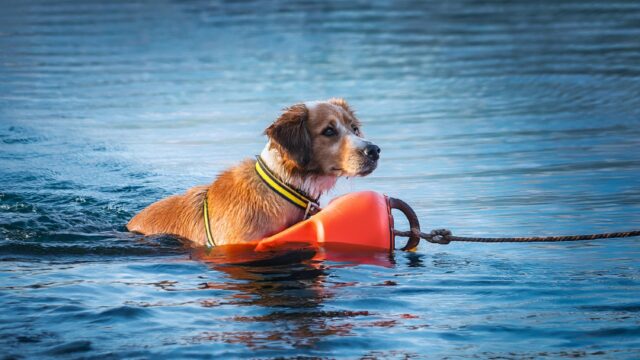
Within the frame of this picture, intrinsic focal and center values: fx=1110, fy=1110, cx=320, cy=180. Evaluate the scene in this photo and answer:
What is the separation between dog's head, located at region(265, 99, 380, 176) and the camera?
32.1ft

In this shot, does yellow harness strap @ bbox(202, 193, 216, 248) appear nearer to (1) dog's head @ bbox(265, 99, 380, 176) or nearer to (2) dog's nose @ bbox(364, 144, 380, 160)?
(1) dog's head @ bbox(265, 99, 380, 176)

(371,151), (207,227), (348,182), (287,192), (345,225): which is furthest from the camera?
(348,182)

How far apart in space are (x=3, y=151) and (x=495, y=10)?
1995cm

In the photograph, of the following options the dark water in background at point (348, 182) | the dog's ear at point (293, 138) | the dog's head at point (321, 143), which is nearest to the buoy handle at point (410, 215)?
the dark water in background at point (348, 182)

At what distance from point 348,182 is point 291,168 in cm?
72

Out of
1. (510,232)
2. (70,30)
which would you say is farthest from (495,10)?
(510,232)

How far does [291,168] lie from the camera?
32.7ft

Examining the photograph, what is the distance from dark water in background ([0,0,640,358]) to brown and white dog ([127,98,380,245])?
570 mm

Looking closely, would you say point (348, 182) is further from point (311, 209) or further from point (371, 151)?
point (371, 151)

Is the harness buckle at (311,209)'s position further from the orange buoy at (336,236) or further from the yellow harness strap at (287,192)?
the orange buoy at (336,236)

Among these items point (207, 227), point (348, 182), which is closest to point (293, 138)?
point (348, 182)

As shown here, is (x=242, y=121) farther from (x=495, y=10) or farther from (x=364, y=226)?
(x=495, y=10)

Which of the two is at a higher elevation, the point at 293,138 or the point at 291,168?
the point at 293,138

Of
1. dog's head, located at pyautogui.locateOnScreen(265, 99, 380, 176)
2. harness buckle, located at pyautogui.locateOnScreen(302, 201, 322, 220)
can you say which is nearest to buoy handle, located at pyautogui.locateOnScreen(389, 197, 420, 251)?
dog's head, located at pyautogui.locateOnScreen(265, 99, 380, 176)
